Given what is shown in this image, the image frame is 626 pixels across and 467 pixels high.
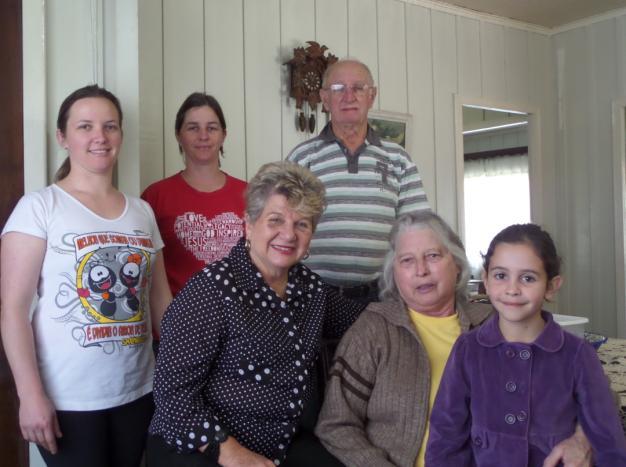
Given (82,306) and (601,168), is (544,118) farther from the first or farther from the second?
(82,306)

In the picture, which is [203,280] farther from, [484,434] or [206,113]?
[206,113]

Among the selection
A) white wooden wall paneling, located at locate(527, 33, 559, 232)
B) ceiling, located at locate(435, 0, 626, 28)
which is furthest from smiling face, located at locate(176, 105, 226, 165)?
white wooden wall paneling, located at locate(527, 33, 559, 232)

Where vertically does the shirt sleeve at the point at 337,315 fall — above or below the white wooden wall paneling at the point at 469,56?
below

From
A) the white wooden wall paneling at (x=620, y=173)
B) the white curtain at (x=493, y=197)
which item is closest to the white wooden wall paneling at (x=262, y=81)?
the white wooden wall paneling at (x=620, y=173)

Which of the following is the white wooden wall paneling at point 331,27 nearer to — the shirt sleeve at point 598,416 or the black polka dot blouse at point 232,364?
the black polka dot blouse at point 232,364

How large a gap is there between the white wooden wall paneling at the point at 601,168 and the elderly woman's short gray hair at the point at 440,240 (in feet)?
10.4

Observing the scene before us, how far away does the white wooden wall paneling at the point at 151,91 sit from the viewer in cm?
296

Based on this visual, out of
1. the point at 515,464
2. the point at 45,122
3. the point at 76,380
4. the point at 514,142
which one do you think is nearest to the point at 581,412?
the point at 515,464

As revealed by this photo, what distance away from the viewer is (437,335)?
1.67 m

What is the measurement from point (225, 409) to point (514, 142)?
22.5 feet

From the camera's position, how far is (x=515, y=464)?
Result: 1.23 metres

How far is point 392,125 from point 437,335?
96.2 inches

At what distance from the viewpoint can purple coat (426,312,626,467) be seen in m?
1.21

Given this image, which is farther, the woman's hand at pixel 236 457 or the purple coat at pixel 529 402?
the woman's hand at pixel 236 457
